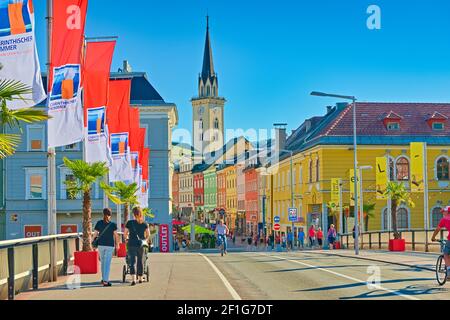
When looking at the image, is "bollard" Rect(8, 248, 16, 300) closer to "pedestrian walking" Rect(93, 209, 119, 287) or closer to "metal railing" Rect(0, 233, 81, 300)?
"metal railing" Rect(0, 233, 81, 300)

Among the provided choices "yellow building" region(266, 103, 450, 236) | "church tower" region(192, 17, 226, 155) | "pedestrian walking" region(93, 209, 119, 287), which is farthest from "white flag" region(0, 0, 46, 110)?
"church tower" region(192, 17, 226, 155)

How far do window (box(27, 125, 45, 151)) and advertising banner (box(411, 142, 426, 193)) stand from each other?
1262 inches

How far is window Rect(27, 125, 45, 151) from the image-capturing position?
6619 cm

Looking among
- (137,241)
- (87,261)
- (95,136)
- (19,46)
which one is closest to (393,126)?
(95,136)

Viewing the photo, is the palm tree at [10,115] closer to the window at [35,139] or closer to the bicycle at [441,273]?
the bicycle at [441,273]

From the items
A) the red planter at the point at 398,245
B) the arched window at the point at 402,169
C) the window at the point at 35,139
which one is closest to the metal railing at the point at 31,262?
the red planter at the point at 398,245

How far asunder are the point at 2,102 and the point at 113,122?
16800 mm

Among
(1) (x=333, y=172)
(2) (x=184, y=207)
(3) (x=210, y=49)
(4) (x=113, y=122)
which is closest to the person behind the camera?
(4) (x=113, y=122)

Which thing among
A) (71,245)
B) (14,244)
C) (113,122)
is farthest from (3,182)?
(14,244)

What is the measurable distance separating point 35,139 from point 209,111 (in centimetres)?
9548

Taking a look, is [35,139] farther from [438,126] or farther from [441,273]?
[441,273]

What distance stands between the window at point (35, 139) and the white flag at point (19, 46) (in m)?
51.2

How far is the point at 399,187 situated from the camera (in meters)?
45.3

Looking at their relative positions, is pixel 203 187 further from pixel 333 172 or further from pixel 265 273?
pixel 265 273
